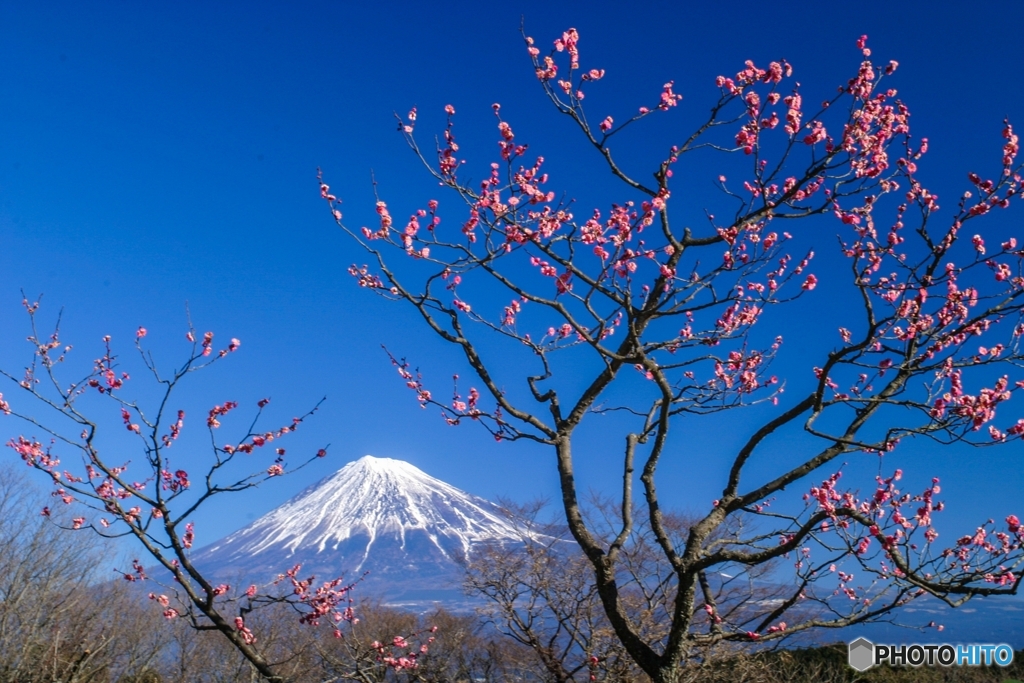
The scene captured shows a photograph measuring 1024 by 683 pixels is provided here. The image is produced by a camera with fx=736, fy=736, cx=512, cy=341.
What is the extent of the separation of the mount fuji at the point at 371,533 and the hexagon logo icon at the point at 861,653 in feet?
375

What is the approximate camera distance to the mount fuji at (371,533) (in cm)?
12838

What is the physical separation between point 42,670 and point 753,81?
5.26m

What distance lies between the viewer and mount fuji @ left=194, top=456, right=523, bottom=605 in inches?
5054

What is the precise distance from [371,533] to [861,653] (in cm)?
14816

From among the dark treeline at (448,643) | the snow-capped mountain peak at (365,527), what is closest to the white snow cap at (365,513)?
the snow-capped mountain peak at (365,527)

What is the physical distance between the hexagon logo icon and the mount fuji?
11423cm

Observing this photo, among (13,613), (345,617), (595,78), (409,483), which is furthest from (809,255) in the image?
(409,483)

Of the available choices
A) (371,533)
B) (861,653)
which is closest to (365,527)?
(371,533)

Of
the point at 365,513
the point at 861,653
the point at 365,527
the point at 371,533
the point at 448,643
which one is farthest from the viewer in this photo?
the point at 365,513

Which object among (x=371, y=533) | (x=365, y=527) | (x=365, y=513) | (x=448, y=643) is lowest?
(x=448, y=643)

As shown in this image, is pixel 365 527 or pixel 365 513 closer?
pixel 365 527

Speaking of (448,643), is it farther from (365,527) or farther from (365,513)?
(365,513)

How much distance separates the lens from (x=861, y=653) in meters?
6.72

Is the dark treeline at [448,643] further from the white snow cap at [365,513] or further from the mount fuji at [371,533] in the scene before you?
the white snow cap at [365,513]
